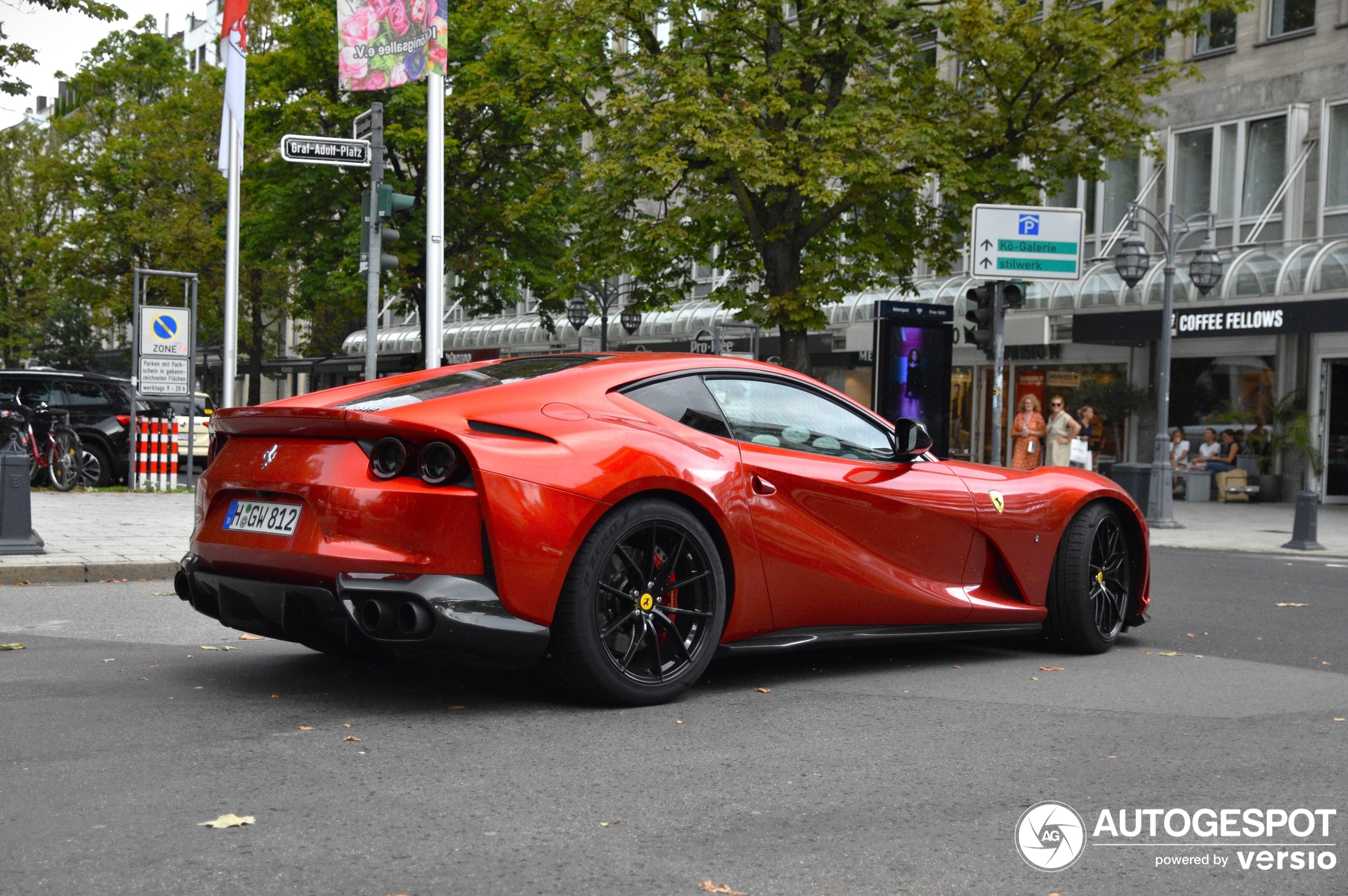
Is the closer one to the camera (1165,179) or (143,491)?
(143,491)

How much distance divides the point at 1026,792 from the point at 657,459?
1.79 metres

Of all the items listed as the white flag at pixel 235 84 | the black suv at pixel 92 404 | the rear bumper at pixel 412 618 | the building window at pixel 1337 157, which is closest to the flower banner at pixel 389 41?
the white flag at pixel 235 84

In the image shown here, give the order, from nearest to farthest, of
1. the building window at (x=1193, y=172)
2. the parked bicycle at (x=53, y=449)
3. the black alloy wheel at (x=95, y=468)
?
the parked bicycle at (x=53, y=449) < the black alloy wheel at (x=95, y=468) < the building window at (x=1193, y=172)

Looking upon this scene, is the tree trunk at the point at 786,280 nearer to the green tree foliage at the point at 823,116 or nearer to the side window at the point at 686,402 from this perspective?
the green tree foliage at the point at 823,116

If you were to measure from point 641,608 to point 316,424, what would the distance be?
1311 mm

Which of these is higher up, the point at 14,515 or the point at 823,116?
the point at 823,116

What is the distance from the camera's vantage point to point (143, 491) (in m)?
18.3

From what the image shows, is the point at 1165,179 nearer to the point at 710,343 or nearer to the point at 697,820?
the point at 710,343

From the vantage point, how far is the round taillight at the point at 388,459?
4824 mm

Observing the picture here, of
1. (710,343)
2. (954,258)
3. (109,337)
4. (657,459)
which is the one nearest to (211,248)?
(710,343)

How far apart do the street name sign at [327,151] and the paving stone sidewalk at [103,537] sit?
3499 millimetres

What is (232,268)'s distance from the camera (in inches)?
828

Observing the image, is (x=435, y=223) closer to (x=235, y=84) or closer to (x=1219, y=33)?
(x=235, y=84)

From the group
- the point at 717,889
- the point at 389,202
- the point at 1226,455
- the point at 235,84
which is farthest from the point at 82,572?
the point at 1226,455
